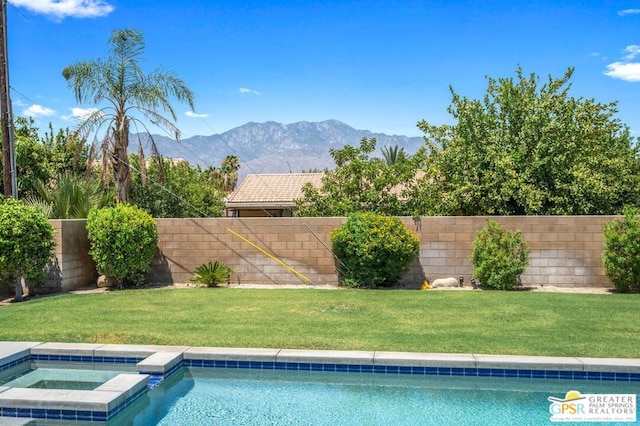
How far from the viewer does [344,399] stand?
695cm

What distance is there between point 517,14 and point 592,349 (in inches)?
767

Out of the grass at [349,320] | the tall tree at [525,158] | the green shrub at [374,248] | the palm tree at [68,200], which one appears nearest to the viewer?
the grass at [349,320]

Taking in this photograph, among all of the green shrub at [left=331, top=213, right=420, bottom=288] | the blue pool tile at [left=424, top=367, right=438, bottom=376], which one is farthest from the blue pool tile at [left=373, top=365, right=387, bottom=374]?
the green shrub at [left=331, top=213, right=420, bottom=288]

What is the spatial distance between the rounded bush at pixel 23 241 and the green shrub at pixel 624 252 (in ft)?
41.2

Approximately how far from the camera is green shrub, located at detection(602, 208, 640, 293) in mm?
12930

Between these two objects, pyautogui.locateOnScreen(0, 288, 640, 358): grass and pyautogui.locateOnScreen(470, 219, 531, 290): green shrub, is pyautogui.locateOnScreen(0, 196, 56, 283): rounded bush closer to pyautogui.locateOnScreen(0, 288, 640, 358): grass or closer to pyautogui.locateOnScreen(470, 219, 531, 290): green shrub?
pyautogui.locateOnScreen(0, 288, 640, 358): grass

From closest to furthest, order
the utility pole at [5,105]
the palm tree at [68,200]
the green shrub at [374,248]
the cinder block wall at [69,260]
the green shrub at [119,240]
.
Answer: the cinder block wall at [69,260] < the green shrub at [374,248] < the green shrub at [119,240] < the palm tree at [68,200] < the utility pole at [5,105]

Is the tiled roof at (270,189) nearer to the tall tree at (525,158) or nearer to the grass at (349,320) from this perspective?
the tall tree at (525,158)

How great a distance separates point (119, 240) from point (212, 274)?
2.38m

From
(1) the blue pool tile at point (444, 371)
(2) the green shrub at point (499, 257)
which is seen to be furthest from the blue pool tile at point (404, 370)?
(2) the green shrub at point (499, 257)

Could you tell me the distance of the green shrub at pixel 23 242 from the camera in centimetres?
1208

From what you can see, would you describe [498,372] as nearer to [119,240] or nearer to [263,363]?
[263,363]

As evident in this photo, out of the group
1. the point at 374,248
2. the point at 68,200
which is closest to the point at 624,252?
the point at 374,248

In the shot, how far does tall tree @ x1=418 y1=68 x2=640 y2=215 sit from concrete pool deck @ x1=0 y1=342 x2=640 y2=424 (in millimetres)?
9191
